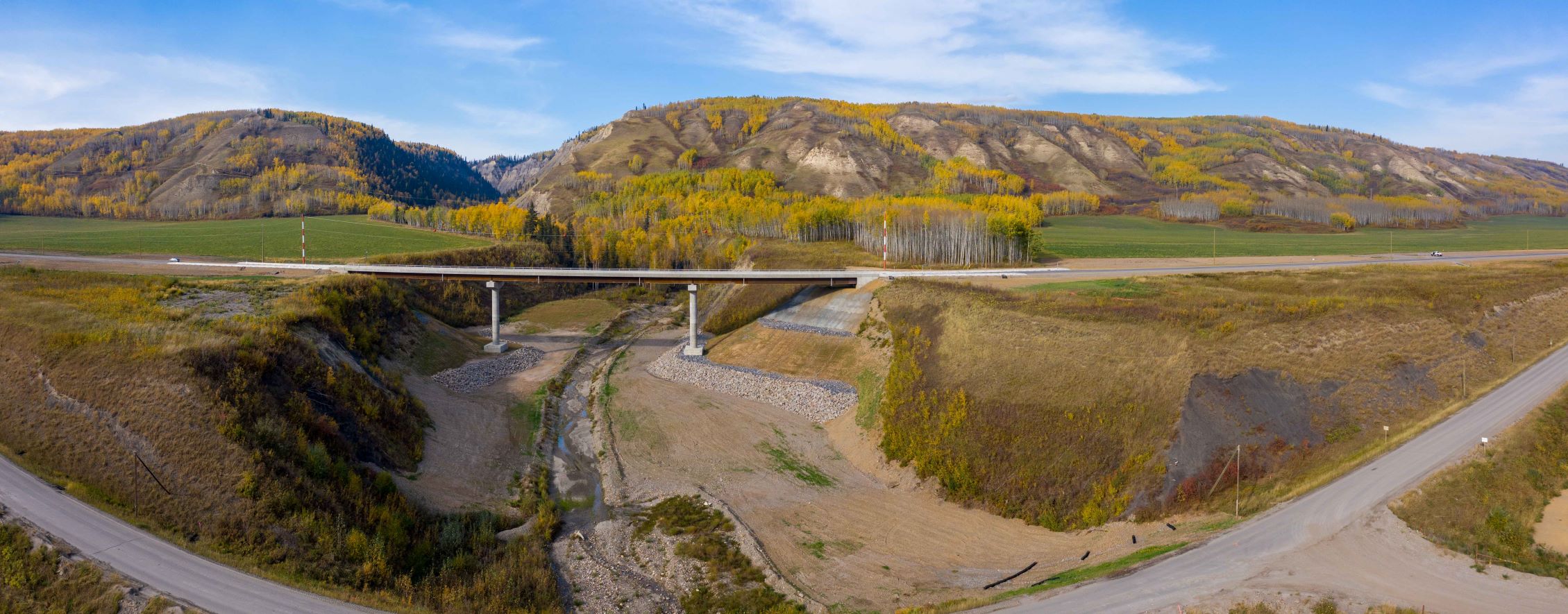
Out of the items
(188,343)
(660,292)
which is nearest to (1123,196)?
(660,292)

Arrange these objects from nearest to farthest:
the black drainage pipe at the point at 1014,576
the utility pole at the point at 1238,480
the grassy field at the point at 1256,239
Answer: the black drainage pipe at the point at 1014,576 < the utility pole at the point at 1238,480 < the grassy field at the point at 1256,239

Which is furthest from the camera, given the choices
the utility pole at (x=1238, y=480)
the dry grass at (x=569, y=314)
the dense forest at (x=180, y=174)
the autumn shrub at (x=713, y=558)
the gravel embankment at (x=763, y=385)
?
the dense forest at (x=180, y=174)

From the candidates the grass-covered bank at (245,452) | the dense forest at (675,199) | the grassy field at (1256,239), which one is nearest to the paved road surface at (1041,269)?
the grassy field at (1256,239)

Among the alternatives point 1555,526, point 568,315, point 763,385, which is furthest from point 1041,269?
point 568,315

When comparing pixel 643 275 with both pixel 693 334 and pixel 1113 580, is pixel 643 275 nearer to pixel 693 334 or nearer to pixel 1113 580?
pixel 693 334

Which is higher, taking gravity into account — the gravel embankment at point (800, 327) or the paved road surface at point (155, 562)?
the gravel embankment at point (800, 327)

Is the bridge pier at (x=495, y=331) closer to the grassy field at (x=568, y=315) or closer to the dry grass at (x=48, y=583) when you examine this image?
the grassy field at (x=568, y=315)
